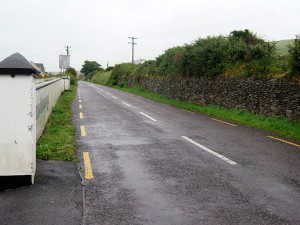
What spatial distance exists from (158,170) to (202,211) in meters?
2.29

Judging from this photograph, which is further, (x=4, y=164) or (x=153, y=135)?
(x=153, y=135)

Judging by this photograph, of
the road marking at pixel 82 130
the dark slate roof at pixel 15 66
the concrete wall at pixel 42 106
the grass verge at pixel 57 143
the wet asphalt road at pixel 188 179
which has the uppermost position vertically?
the dark slate roof at pixel 15 66

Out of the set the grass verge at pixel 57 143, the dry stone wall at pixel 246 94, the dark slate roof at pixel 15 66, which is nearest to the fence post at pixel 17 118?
the dark slate roof at pixel 15 66

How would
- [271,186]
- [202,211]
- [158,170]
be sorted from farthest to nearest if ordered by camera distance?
1. [158,170]
2. [271,186]
3. [202,211]

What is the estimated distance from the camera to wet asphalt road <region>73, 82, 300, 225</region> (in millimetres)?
4867

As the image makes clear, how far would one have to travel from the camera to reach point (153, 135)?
1153cm

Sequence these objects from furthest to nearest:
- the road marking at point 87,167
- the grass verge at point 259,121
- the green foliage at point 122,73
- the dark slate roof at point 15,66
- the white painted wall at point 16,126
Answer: the green foliage at point 122,73 → the grass verge at point 259,121 → the road marking at point 87,167 → the white painted wall at point 16,126 → the dark slate roof at point 15,66

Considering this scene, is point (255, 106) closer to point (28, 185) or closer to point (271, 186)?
point (271, 186)

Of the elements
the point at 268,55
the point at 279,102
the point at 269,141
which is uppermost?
the point at 268,55

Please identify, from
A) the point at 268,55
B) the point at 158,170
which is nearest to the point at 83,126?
the point at 158,170

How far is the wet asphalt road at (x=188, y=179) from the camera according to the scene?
192 inches

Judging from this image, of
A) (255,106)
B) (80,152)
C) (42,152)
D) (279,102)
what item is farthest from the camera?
(255,106)

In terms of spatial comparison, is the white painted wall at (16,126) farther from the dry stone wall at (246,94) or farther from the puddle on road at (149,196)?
the dry stone wall at (246,94)

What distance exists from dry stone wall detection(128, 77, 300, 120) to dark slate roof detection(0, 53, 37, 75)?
1151cm
